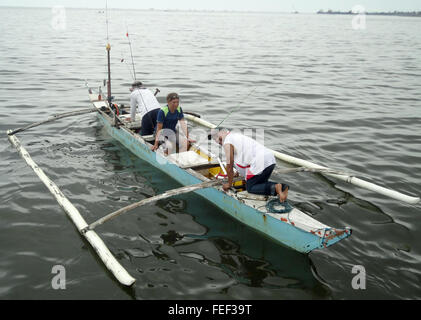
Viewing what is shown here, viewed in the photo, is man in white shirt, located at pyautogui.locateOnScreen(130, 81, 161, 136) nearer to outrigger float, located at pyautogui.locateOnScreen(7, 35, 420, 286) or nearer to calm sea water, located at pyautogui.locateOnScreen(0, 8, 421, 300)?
outrigger float, located at pyautogui.locateOnScreen(7, 35, 420, 286)

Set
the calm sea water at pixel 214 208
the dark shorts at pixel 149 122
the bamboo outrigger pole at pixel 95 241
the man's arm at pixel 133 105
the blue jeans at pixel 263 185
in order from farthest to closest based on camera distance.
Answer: the man's arm at pixel 133 105
the dark shorts at pixel 149 122
the blue jeans at pixel 263 185
the calm sea water at pixel 214 208
the bamboo outrigger pole at pixel 95 241

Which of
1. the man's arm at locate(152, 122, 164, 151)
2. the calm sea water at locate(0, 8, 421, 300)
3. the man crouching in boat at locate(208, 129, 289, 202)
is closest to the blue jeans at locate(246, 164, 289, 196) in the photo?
the man crouching in boat at locate(208, 129, 289, 202)

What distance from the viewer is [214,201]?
8.02 meters

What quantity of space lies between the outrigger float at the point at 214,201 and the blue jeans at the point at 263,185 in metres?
0.16

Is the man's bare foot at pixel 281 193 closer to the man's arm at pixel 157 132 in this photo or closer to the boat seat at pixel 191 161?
the boat seat at pixel 191 161

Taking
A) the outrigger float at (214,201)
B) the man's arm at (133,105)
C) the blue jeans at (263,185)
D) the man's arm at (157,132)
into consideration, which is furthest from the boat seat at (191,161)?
the man's arm at (133,105)

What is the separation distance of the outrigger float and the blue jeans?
0.53 feet

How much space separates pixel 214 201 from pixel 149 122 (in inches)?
155

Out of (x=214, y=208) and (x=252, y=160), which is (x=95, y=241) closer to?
(x=214, y=208)

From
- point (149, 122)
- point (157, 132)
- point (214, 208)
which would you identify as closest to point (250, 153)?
point (214, 208)

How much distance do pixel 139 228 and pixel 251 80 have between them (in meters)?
19.2

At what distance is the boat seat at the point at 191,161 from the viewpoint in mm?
8586

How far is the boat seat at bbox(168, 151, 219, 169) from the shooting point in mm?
8586
